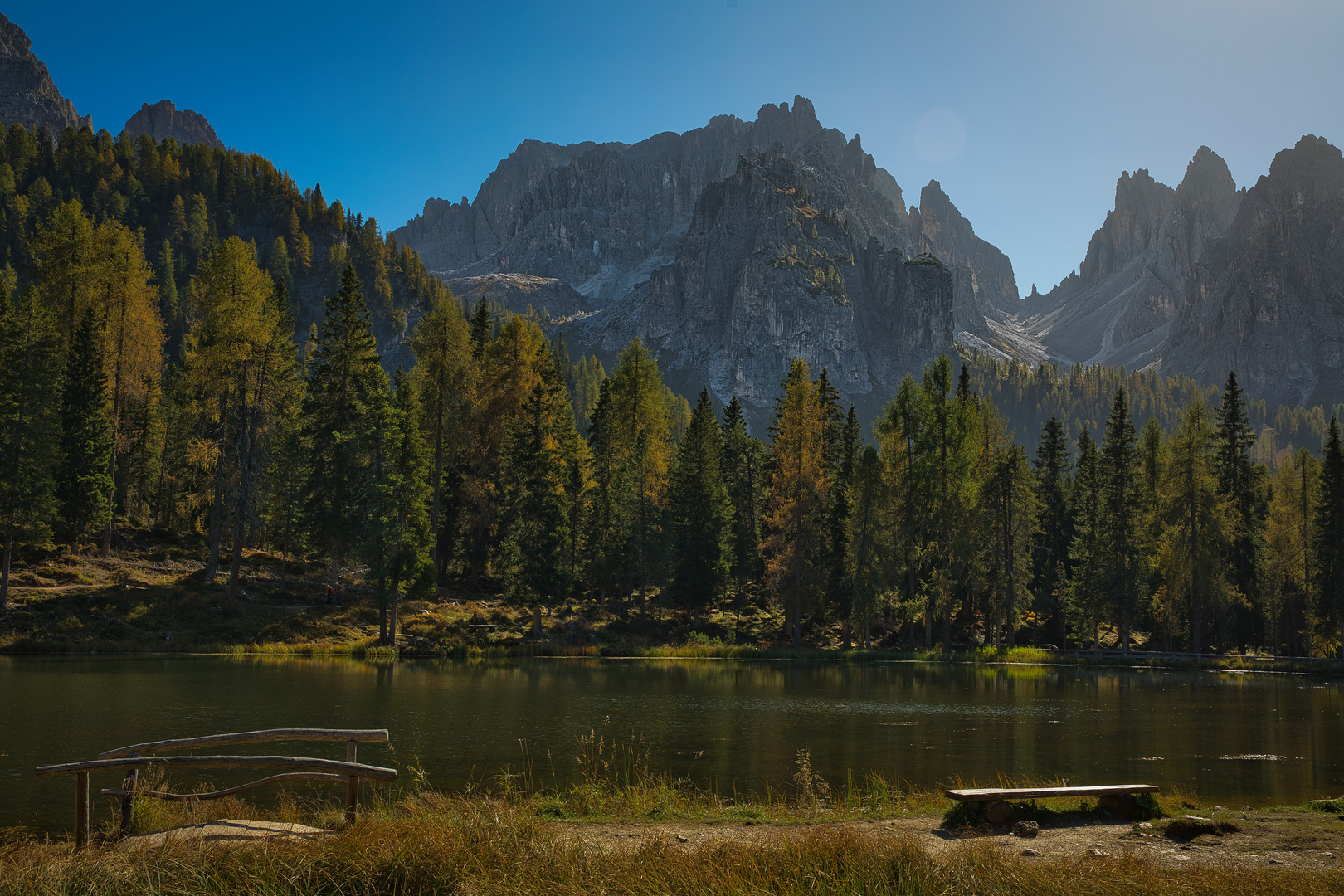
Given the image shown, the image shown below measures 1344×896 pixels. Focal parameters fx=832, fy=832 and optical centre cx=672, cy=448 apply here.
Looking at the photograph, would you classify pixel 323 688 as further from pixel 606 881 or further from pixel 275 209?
pixel 275 209

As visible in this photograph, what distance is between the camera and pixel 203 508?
5888 centimetres

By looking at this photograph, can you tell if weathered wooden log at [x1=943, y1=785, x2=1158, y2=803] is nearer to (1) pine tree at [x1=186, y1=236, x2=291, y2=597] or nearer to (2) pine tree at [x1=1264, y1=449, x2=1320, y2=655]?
(1) pine tree at [x1=186, y1=236, x2=291, y2=597]

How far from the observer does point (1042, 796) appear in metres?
10.9

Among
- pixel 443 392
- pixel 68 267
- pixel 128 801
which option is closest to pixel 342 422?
pixel 443 392

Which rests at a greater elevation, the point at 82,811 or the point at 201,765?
the point at 201,765

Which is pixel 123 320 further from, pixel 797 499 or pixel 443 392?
pixel 797 499

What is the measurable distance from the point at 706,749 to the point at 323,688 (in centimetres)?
1328

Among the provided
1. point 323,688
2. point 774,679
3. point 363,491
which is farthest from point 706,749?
point 363,491

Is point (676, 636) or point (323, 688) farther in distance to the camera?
point (676, 636)

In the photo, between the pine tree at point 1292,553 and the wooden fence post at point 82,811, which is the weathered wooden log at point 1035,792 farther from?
the pine tree at point 1292,553

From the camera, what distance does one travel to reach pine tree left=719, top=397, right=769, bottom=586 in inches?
2229

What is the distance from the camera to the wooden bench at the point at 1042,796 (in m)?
10.6

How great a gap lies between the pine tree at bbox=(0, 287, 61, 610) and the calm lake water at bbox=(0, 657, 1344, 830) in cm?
763

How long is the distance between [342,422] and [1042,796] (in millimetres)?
40606
